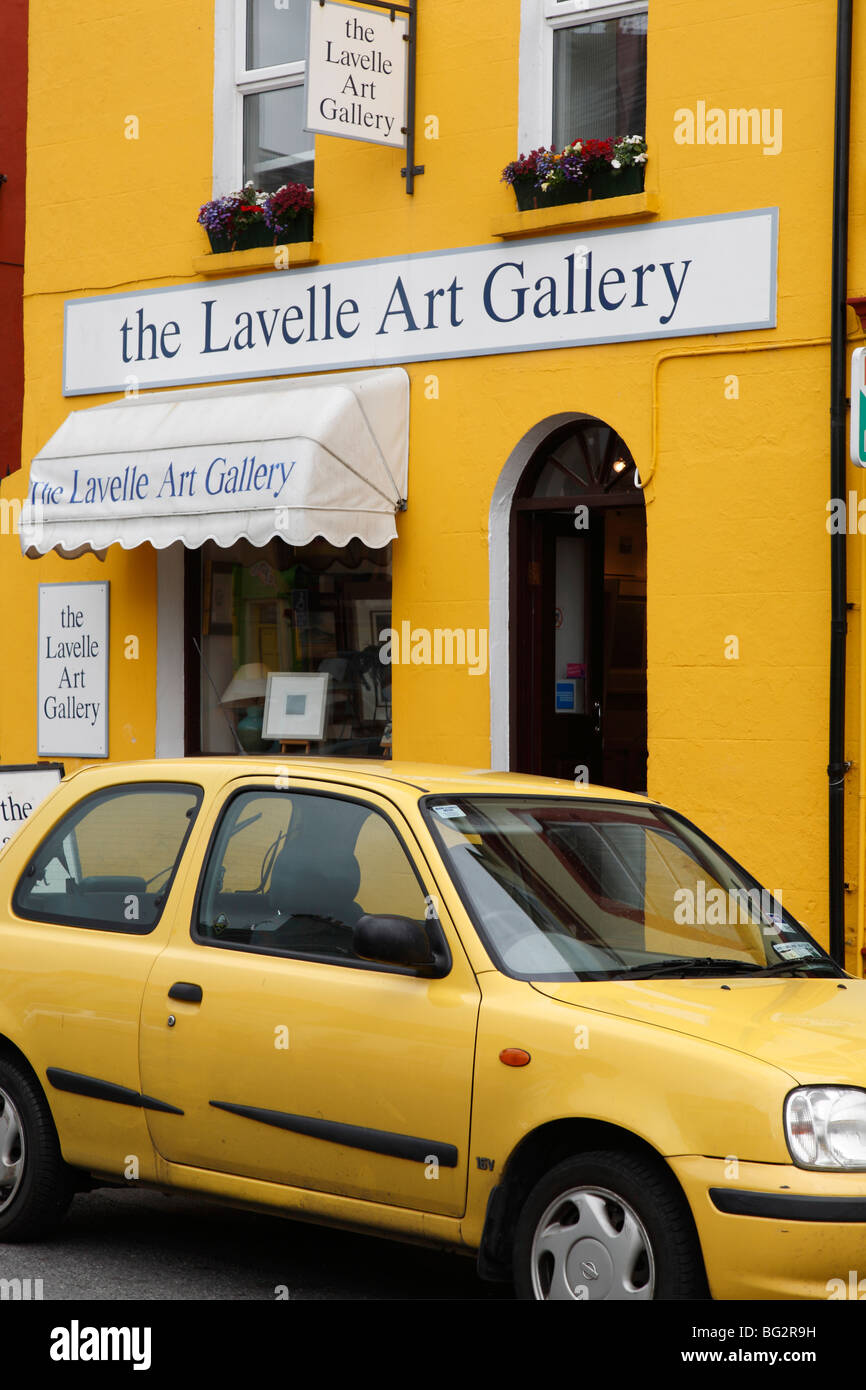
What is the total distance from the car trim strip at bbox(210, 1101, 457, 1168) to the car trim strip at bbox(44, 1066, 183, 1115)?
26 centimetres

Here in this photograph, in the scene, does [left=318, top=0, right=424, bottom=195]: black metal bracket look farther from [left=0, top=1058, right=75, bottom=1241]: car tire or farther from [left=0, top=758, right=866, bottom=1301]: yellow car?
[left=0, top=1058, right=75, bottom=1241]: car tire

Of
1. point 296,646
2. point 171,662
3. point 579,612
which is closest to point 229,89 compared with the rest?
point 296,646

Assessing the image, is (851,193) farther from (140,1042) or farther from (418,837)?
(140,1042)

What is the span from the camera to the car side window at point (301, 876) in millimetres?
5434

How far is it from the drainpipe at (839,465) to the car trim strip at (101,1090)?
4.92m

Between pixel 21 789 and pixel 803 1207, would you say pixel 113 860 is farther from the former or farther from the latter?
pixel 21 789

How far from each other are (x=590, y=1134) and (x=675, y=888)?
4.03 feet

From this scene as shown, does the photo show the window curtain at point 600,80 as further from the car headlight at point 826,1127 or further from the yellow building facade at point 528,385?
the car headlight at point 826,1127

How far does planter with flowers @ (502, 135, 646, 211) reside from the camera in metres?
→ 10.5

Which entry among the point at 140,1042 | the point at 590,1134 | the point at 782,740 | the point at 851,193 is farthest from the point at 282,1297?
the point at 851,193

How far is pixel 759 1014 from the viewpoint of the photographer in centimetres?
486

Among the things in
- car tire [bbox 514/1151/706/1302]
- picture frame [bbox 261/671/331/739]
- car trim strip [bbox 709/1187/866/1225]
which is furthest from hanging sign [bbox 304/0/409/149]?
car trim strip [bbox 709/1187/866/1225]

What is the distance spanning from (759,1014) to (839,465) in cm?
529

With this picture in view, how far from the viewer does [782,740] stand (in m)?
9.83
